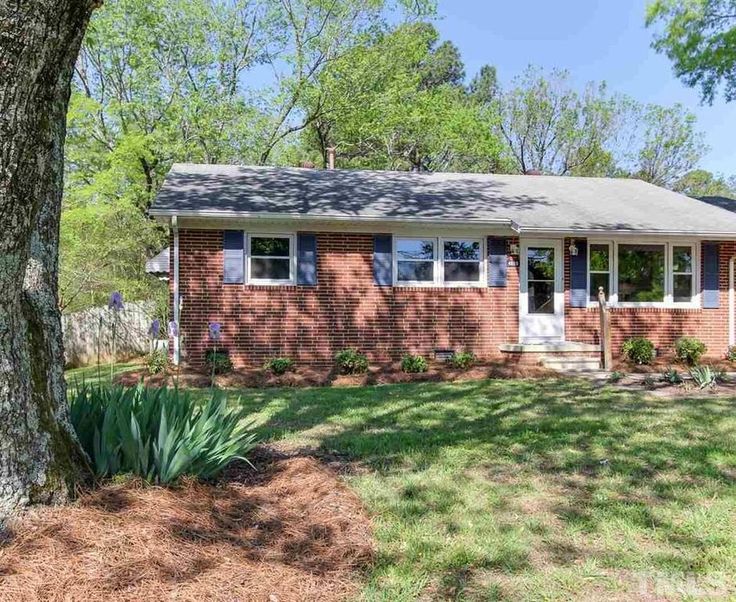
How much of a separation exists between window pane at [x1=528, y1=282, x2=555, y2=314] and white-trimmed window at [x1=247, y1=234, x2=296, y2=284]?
5285 millimetres

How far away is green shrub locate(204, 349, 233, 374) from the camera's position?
10727 millimetres

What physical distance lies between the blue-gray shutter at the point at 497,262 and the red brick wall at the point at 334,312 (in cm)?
18

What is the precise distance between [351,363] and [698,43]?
600 inches

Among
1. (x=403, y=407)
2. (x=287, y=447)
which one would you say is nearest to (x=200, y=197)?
(x=403, y=407)

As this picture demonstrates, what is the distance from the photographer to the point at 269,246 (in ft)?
37.7

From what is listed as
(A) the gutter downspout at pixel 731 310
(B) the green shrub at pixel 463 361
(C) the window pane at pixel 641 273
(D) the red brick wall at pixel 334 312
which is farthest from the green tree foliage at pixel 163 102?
(A) the gutter downspout at pixel 731 310

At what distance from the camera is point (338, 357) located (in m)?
11.0

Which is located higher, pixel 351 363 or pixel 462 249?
pixel 462 249

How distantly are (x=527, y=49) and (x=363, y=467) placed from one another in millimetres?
29759

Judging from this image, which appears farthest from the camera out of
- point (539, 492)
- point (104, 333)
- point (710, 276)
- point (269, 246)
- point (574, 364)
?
point (104, 333)

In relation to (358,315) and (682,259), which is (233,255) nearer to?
(358,315)

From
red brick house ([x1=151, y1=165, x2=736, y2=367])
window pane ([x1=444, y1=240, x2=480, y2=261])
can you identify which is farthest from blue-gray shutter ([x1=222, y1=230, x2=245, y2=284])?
window pane ([x1=444, y1=240, x2=480, y2=261])

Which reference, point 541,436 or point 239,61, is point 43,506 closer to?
point 541,436

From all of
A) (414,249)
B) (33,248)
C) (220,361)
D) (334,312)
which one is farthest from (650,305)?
(33,248)
